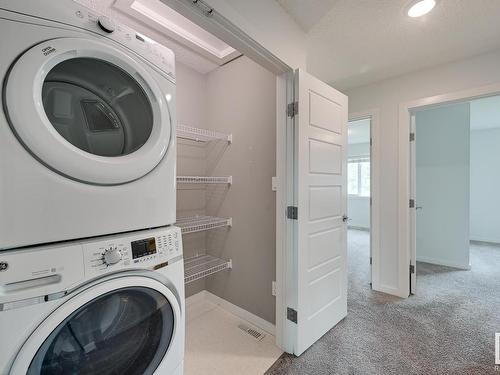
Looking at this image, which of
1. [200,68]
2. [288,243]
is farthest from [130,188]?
[200,68]

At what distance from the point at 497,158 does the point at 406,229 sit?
3.98 metres

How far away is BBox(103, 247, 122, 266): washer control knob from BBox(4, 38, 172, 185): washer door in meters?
0.23

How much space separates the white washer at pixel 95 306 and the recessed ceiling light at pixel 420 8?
6.75 ft

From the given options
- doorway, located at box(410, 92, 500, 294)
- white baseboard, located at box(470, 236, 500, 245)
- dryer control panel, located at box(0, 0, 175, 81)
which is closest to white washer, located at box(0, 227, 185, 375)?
dryer control panel, located at box(0, 0, 175, 81)

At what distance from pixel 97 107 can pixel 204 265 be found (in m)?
1.76

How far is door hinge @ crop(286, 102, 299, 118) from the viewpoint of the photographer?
1667mm

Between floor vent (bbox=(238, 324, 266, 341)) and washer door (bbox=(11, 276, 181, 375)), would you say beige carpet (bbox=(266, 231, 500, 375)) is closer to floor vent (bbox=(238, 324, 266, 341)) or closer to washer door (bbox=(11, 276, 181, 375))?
floor vent (bbox=(238, 324, 266, 341))

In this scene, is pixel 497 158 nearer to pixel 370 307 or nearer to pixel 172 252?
pixel 370 307

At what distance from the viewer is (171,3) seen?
3.54 feet

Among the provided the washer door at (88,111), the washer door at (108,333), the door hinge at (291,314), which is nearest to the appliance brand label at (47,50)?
the washer door at (88,111)

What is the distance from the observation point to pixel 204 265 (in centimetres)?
230

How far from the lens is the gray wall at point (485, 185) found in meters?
4.62

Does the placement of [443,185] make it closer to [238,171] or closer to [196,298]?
[238,171]

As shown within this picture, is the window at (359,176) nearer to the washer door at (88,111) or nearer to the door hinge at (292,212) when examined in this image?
the door hinge at (292,212)
